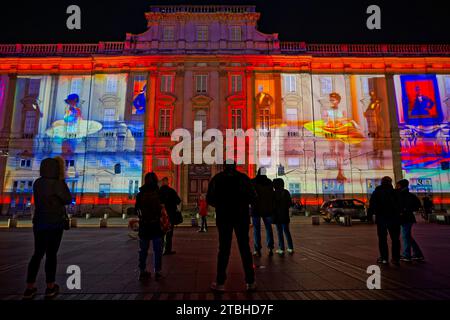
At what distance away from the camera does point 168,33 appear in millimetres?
32531

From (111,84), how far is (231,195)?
30.8 m

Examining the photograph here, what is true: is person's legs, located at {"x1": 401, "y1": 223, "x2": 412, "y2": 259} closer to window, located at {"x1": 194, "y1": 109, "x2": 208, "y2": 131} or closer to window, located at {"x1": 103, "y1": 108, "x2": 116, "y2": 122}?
window, located at {"x1": 194, "y1": 109, "x2": 208, "y2": 131}

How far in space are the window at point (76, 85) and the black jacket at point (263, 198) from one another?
1180 inches

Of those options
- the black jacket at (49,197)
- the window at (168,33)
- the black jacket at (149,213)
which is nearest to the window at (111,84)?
the window at (168,33)

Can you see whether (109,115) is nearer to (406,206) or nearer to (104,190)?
(104,190)

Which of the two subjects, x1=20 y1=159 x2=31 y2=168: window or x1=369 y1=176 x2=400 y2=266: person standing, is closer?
x1=369 y1=176 x2=400 y2=266: person standing

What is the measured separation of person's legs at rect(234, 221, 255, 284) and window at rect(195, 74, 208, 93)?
28407 millimetres

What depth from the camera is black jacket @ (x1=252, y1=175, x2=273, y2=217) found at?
749 centimetres

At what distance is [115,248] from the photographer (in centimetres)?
909

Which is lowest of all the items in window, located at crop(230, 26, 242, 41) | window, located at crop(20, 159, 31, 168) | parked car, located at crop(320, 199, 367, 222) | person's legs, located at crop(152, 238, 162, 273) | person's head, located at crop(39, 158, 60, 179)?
person's legs, located at crop(152, 238, 162, 273)

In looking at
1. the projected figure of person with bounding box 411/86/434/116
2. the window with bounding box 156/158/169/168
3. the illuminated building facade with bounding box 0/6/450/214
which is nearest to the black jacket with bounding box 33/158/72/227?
the illuminated building facade with bounding box 0/6/450/214

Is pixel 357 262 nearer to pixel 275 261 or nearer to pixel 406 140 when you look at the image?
pixel 275 261
